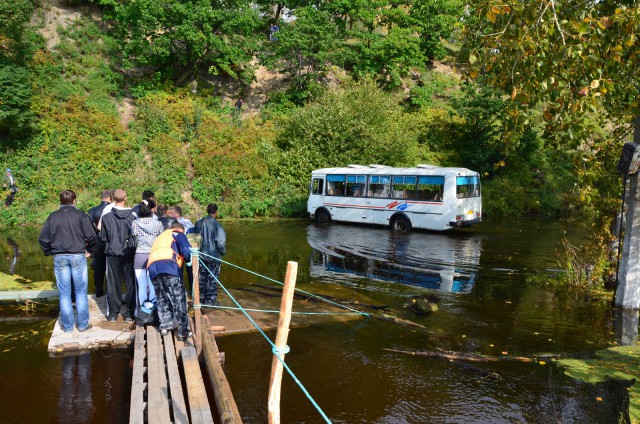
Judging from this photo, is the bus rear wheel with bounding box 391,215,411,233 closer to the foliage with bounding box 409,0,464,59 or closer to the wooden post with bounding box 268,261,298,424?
the wooden post with bounding box 268,261,298,424

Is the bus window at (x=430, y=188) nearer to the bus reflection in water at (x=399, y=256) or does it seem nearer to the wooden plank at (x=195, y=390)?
the bus reflection in water at (x=399, y=256)

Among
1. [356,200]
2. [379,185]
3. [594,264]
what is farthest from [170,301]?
[356,200]

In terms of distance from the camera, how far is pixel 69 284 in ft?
24.0

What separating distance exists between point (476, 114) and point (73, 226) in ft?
92.6

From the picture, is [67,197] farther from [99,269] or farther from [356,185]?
[356,185]

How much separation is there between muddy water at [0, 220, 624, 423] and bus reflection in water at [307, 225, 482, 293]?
0.11m

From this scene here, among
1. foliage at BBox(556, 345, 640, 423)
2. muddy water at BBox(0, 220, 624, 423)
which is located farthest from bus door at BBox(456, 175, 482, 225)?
foliage at BBox(556, 345, 640, 423)

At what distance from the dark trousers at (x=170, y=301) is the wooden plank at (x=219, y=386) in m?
0.35

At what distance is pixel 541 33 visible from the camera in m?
6.65

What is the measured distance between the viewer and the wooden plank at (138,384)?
186 inches

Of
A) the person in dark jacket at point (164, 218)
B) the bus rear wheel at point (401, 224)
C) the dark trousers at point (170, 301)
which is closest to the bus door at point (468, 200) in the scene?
the bus rear wheel at point (401, 224)

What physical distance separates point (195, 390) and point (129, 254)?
3749 mm

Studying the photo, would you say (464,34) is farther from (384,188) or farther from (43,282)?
(384,188)

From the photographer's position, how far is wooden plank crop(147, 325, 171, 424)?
4.72 m
